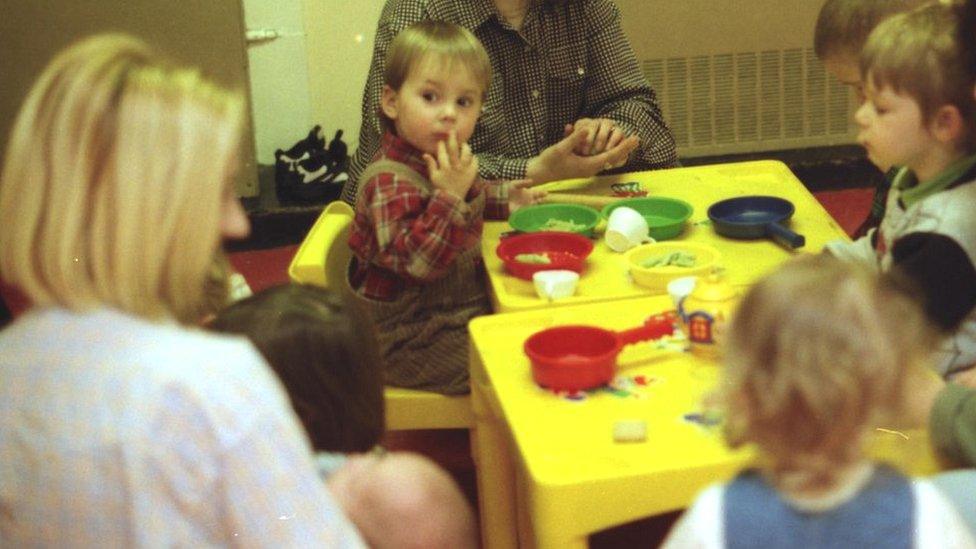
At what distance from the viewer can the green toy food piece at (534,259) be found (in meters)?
2.10

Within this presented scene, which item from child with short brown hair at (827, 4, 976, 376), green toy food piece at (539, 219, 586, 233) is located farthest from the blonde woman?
green toy food piece at (539, 219, 586, 233)

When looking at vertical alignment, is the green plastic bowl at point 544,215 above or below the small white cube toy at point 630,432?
above

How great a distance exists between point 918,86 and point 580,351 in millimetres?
616

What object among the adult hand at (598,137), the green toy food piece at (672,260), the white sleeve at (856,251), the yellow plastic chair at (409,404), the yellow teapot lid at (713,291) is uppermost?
the adult hand at (598,137)

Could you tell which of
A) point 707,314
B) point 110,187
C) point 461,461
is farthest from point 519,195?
point 110,187

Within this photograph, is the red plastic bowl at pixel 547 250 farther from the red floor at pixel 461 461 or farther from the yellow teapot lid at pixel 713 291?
the red floor at pixel 461 461

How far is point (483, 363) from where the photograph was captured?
1.82 meters

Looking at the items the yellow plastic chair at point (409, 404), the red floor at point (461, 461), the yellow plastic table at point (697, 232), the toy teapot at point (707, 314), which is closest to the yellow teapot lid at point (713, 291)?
the toy teapot at point (707, 314)

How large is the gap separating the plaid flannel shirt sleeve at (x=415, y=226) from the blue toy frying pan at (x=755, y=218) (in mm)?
482

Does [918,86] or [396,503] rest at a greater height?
[918,86]

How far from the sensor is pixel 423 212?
2242 millimetres

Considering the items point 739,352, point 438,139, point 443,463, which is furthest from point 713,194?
point 739,352

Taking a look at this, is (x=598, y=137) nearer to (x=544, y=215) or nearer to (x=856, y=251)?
(x=544, y=215)

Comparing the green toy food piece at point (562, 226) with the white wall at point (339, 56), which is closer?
the green toy food piece at point (562, 226)
